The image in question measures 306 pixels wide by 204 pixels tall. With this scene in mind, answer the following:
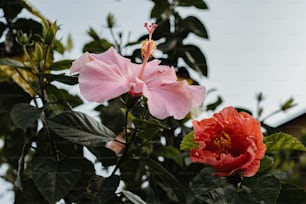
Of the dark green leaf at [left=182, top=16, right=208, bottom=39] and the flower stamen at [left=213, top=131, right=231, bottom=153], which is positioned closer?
the flower stamen at [left=213, top=131, right=231, bottom=153]

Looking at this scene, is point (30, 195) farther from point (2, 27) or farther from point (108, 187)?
point (2, 27)

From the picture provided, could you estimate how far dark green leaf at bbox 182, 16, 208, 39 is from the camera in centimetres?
107

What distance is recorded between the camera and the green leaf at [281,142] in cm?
60

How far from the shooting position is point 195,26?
1.07 m

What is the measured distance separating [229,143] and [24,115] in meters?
0.27

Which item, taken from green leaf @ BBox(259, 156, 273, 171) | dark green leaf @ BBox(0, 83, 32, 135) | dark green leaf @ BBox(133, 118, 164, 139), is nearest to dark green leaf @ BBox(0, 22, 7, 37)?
dark green leaf @ BBox(0, 83, 32, 135)

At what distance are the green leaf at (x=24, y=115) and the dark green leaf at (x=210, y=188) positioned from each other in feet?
0.72

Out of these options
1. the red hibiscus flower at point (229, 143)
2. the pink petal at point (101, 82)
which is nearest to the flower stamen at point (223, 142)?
the red hibiscus flower at point (229, 143)

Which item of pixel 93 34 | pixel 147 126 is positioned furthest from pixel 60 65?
pixel 93 34

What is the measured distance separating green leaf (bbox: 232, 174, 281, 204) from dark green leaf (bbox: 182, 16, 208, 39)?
0.55 metres

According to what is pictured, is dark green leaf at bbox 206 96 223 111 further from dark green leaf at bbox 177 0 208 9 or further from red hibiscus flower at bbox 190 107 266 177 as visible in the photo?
red hibiscus flower at bbox 190 107 266 177

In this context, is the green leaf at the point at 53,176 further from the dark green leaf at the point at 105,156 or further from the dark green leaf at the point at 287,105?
the dark green leaf at the point at 287,105

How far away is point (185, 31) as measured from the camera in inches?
43.1

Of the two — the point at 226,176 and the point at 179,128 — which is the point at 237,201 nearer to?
the point at 226,176
